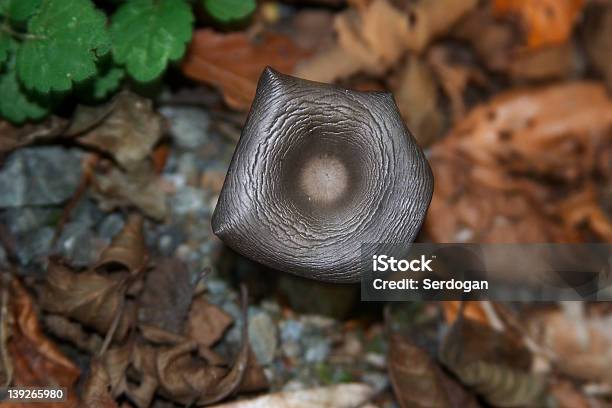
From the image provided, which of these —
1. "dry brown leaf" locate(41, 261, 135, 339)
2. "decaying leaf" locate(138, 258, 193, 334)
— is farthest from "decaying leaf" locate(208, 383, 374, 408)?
"dry brown leaf" locate(41, 261, 135, 339)

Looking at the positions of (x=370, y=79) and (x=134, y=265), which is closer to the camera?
(x=134, y=265)

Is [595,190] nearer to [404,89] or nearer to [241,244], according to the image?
[404,89]

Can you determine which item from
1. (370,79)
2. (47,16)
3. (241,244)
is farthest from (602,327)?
(47,16)

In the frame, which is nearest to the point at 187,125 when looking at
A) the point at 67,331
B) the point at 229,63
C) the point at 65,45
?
the point at 229,63

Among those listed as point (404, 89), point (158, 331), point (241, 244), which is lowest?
point (158, 331)

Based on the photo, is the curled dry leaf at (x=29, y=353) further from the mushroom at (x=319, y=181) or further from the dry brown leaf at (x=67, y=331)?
the mushroom at (x=319, y=181)
